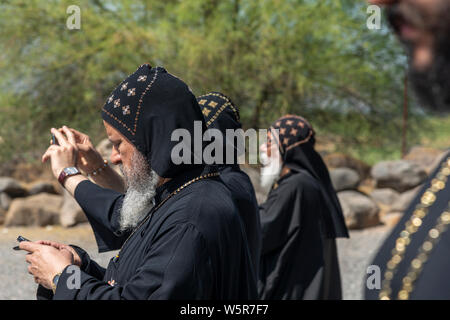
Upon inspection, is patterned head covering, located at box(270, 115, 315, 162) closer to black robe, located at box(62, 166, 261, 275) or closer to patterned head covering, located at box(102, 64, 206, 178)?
black robe, located at box(62, 166, 261, 275)

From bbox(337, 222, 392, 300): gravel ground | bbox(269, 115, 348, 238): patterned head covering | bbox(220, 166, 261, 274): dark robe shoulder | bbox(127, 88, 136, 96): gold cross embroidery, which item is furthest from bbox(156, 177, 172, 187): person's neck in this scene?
bbox(337, 222, 392, 300): gravel ground

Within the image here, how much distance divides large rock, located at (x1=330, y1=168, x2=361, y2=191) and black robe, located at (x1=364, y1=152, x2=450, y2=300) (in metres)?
11.4

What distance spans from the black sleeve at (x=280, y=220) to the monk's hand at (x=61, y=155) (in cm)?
218

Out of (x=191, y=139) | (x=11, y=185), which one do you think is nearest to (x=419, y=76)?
(x=191, y=139)

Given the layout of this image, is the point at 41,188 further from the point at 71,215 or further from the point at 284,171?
the point at 284,171

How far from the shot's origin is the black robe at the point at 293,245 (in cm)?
446

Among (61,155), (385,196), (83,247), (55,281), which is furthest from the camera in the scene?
(385,196)

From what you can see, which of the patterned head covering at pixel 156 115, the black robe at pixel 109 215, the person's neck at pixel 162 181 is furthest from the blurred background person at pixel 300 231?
the patterned head covering at pixel 156 115

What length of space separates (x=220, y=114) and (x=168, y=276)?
152 cm

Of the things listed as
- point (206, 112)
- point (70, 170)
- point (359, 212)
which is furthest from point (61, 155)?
point (359, 212)

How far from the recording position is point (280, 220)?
14.9ft
